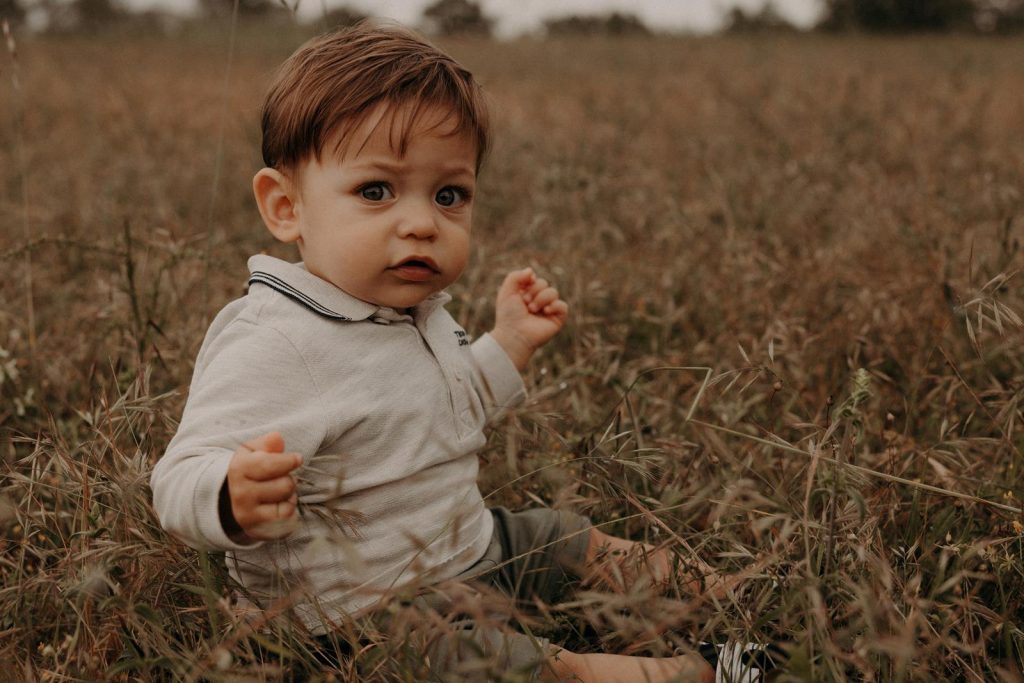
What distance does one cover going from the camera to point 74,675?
149 cm

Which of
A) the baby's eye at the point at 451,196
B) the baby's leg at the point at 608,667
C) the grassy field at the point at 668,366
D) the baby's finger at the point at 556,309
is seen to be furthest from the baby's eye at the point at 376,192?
the baby's leg at the point at 608,667

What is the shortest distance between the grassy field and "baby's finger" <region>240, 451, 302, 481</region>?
0.16 meters

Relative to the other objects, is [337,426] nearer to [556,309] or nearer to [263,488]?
[263,488]

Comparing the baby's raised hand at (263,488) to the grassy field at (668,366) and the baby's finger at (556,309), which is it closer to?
the grassy field at (668,366)

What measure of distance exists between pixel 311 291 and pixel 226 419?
296mm

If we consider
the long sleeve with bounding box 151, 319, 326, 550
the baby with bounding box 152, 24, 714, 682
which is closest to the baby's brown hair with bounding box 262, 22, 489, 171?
the baby with bounding box 152, 24, 714, 682

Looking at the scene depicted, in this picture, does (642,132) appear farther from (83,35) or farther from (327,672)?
(83,35)

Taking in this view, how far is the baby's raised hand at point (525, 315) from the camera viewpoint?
2105 millimetres

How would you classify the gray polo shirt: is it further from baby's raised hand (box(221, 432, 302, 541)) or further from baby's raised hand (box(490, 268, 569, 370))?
baby's raised hand (box(490, 268, 569, 370))

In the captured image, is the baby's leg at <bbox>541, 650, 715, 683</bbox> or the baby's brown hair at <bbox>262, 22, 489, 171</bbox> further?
the baby's brown hair at <bbox>262, 22, 489, 171</bbox>

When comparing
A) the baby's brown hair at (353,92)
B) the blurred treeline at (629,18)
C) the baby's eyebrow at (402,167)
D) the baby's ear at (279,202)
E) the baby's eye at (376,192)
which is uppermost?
the baby's brown hair at (353,92)

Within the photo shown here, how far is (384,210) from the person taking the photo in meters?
1.63

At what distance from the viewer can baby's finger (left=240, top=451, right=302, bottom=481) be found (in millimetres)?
1288

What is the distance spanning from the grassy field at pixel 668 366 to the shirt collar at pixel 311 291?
13.9 inches
